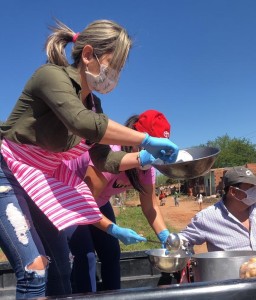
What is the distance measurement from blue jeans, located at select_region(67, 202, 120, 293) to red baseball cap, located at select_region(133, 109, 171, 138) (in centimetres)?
65

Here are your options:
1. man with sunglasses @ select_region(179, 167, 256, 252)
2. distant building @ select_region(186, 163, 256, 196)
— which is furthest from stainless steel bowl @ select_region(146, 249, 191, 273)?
distant building @ select_region(186, 163, 256, 196)

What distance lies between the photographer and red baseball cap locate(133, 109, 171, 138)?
2930 millimetres

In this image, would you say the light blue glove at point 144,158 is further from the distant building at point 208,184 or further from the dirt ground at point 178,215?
the distant building at point 208,184

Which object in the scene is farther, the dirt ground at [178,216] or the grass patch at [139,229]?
the dirt ground at [178,216]

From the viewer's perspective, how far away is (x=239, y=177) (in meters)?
3.33

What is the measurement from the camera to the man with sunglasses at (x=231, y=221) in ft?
10.5

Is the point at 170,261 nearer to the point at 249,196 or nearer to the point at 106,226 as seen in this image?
the point at 106,226

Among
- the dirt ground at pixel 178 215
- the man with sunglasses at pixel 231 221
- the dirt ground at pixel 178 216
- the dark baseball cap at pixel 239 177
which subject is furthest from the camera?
the dirt ground at pixel 178 215

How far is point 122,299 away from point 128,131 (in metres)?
0.77

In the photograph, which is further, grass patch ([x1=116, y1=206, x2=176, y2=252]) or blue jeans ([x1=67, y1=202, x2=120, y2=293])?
grass patch ([x1=116, y1=206, x2=176, y2=252])

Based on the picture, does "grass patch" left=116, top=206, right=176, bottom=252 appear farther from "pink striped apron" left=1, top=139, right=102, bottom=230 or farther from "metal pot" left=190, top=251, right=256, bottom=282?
"pink striped apron" left=1, top=139, right=102, bottom=230

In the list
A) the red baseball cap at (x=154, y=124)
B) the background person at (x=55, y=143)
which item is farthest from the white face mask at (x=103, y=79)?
the red baseball cap at (x=154, y=124)

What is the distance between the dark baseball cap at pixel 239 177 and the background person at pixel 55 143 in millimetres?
1290

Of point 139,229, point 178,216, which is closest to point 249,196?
point 139,229
